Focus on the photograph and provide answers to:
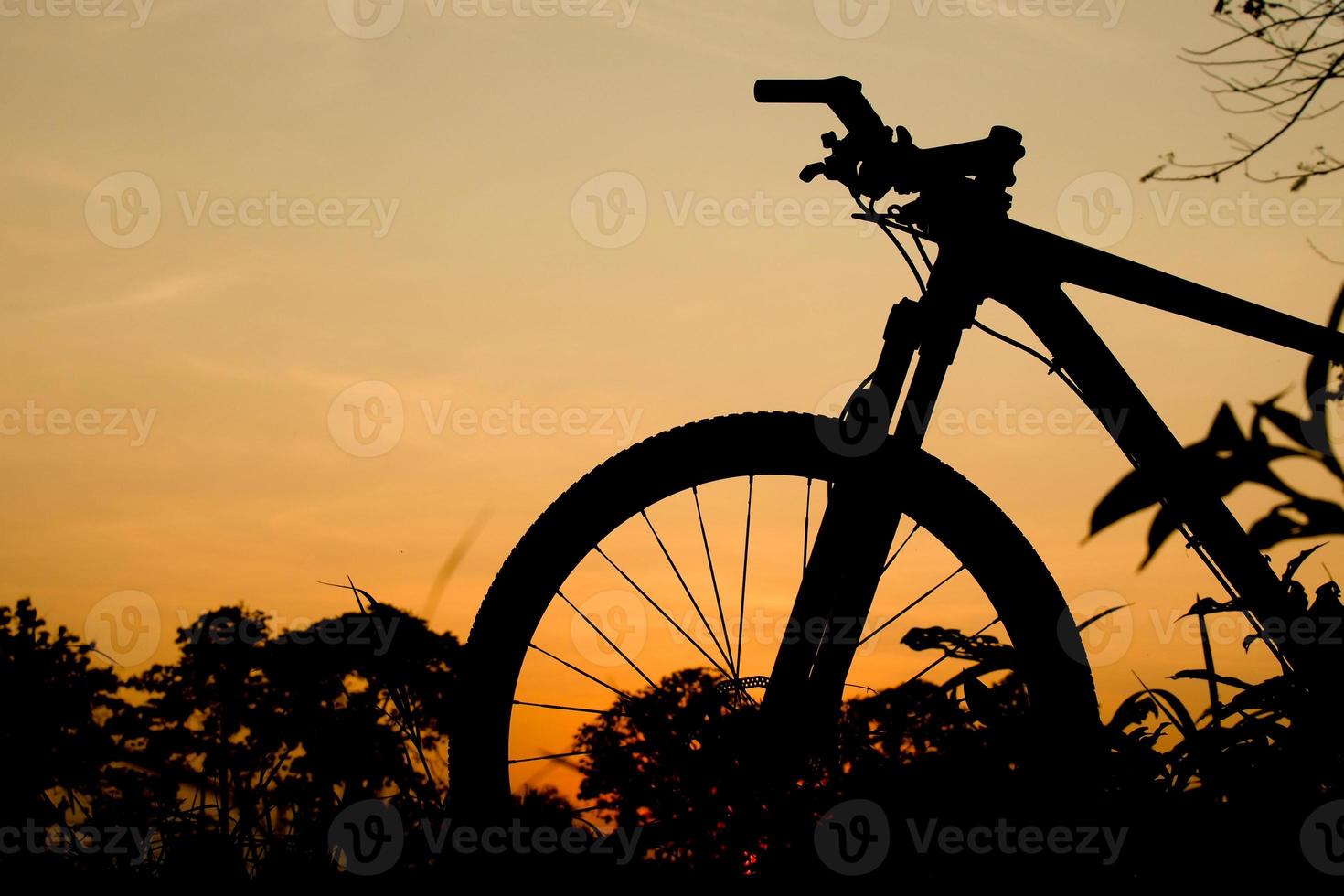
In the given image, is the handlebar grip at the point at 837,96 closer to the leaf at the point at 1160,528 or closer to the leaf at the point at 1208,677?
the leaf at the point at 1160,528

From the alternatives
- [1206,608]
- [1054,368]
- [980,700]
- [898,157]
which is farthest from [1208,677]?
[898,157]

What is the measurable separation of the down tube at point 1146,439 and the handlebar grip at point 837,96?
458 millimetres

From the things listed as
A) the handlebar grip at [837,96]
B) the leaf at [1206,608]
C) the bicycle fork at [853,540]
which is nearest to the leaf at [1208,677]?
the leaf at [1206,608]

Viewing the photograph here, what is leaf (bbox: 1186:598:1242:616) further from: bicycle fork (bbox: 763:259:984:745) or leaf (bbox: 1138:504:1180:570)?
bicycle fork (bbox: 763:259:984:745)

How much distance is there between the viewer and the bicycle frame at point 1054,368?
2076 millimetres

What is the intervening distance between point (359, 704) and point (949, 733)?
4.63 ft

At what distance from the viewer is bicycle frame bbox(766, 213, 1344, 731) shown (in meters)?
2.08

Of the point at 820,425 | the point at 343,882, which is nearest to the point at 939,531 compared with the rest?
the point at 820,425

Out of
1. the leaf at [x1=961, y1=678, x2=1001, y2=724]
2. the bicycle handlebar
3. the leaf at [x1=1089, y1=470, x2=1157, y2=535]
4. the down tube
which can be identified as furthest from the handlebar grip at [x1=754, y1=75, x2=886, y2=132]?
the leaf at [x1=961, y1=678, x2=1001, y2=724]

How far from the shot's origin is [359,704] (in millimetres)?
2666

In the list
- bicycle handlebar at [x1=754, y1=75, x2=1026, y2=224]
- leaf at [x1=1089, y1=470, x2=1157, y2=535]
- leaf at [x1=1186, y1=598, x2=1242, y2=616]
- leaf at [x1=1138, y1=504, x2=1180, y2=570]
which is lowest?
leaf at [x1=1186, y1=598, x2=1242, y2=616]

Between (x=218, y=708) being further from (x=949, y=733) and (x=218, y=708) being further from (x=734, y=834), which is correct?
(x=949, y=733)

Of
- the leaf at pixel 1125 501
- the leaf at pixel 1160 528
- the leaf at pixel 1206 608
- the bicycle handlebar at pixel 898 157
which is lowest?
the leaf at pixel 1206 608

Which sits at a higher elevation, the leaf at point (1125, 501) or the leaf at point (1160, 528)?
the leaf at point (1125, 501)
